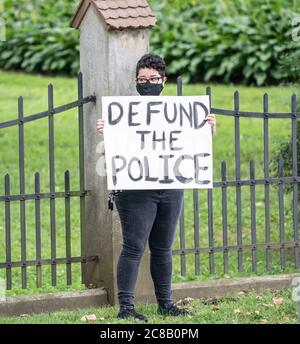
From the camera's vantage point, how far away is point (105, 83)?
348 inches

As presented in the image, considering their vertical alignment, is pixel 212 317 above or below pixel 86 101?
below

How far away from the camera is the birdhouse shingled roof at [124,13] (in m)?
8.75

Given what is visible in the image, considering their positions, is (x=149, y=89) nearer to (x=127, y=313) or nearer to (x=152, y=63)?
(x=152, y=63)

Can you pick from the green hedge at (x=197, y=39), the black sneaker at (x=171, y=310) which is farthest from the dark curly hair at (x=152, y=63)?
the green hedge at (x=197, y=39)

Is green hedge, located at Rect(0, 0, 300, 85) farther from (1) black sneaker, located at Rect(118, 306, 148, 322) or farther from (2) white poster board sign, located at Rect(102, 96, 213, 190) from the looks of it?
(1) black sneaker, located at Rect(118, 306, 148, 322)

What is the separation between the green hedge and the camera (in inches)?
694

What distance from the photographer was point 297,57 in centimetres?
1085

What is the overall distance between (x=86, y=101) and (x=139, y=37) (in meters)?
0.58

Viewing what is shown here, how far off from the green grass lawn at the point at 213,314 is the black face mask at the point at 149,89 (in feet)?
4.73

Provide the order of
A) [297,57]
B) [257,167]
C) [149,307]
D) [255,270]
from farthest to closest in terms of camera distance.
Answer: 1. [257,167]
2. [297,57]
3. [255,270]
4. [149,307]

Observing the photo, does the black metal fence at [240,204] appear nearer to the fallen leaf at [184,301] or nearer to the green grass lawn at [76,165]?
the fallen leaf at [184,301]

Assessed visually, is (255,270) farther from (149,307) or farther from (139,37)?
(139,37)

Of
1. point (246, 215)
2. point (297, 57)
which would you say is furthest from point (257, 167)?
point (297, 57)

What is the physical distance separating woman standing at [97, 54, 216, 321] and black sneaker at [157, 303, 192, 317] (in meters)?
0.23
